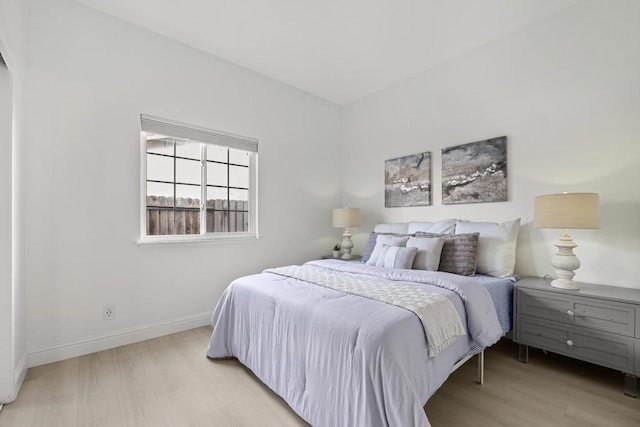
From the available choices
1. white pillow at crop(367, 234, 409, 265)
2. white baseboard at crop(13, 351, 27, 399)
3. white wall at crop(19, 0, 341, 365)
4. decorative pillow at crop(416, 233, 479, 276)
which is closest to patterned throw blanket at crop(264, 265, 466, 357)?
white pillow at crop(367, 234, 409, 265)

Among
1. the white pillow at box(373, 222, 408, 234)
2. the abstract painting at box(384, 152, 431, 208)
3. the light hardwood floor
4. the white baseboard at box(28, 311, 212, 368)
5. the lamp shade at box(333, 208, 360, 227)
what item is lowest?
the light hardwood floor

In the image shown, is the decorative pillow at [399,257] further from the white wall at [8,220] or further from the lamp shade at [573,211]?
the white wall at [8,220]

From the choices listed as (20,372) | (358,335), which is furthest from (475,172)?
(20,372)

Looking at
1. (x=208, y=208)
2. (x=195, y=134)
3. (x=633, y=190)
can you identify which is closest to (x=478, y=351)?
(x=633, y=190)

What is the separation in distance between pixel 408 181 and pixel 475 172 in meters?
0.78

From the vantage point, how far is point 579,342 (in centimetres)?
203

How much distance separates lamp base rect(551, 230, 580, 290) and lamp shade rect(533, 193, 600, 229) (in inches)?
8.5

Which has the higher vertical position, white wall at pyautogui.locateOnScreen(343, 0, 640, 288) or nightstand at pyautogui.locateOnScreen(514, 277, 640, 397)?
white wall at pyautogui.locateOnScreen(343, 0, 640, 288)

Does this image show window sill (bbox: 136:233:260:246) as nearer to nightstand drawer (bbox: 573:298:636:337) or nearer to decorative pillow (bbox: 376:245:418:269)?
decorative pillow (bbox: 376:245:418:269)

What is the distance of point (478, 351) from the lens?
73.0 inches

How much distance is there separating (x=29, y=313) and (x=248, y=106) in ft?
8.93

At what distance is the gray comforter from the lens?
1.23m

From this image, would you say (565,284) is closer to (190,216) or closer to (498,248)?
(498,248)

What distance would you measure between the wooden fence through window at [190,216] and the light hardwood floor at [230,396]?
1185 mm
